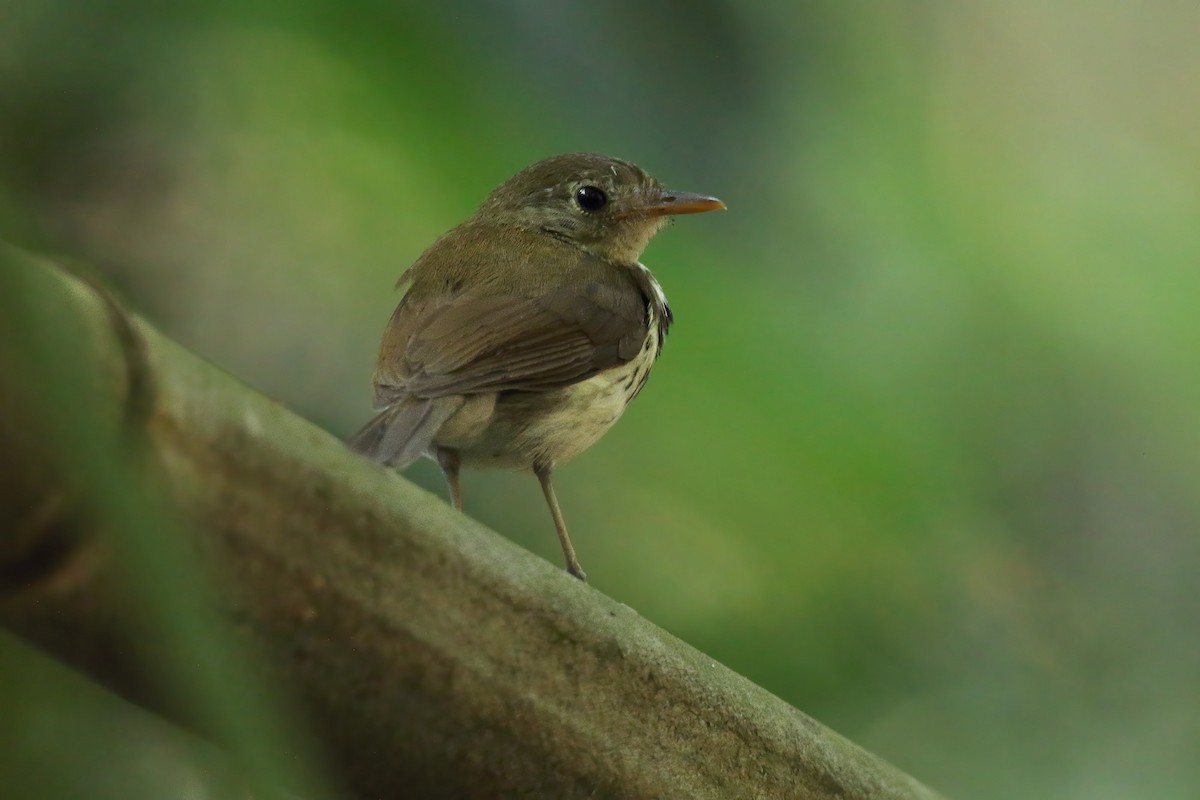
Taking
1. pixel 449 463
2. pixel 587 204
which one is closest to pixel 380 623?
pixel 449 463

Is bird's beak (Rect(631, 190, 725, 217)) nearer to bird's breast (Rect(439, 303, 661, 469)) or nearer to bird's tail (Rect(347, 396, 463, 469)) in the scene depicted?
bird's breast (Rect(439, 303, 661, 469))

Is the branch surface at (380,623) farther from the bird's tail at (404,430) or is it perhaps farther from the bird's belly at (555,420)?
the bird's belly at (555,420)

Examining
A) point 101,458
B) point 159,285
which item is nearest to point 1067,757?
point 159,285

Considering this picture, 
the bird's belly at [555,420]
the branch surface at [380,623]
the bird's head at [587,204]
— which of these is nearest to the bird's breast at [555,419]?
the bird's belly at [555,420]

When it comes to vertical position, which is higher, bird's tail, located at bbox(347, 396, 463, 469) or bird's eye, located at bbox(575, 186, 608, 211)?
bird's eye, located at bbox(575, 186, 608, 211)

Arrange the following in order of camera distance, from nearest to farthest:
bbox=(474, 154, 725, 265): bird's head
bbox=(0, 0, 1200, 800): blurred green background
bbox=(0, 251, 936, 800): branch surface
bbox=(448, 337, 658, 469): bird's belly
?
bbox=(0, 251, 936, 800): branch surface → bbox=(0, 0, 1200, 800): blurred green background → bbox=(448, 337, 658, 469): bird's belly → bbox=(474, 154, 725, 265): bird's head

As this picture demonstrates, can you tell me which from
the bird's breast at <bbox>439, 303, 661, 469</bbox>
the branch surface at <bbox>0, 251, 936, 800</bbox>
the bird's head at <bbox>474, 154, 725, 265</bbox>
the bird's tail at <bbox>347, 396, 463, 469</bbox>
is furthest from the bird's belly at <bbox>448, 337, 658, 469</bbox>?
the branch surface at <bbox>0, 251, 936, 800</bbox>

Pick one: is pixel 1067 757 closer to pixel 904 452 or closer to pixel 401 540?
pixel 904 452
